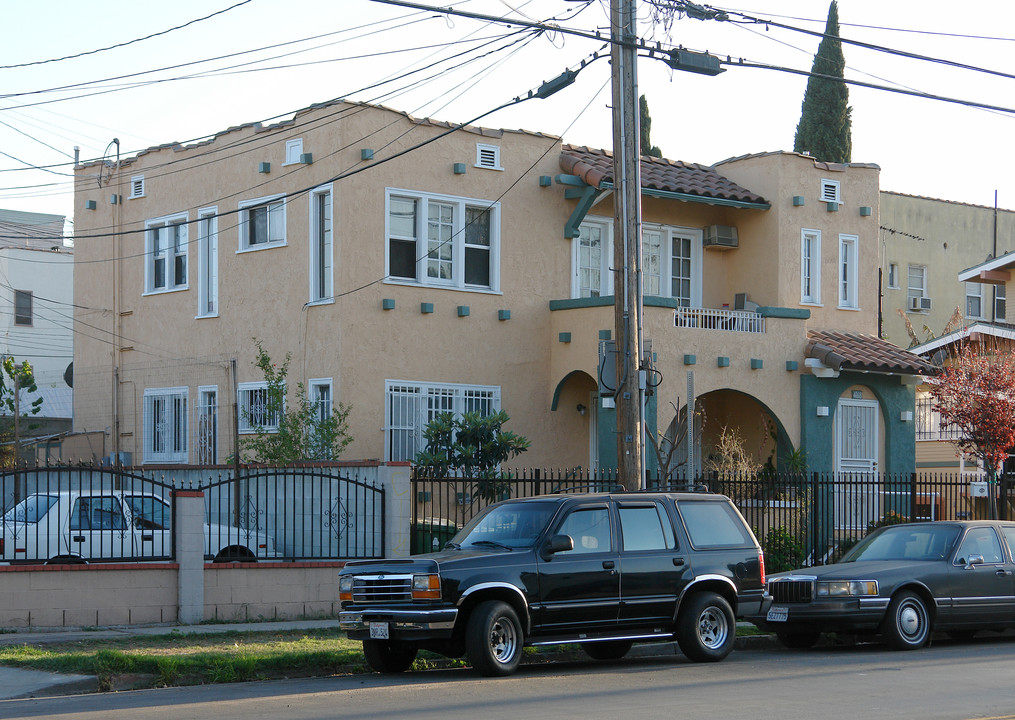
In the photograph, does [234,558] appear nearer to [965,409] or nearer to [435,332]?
[435,332]

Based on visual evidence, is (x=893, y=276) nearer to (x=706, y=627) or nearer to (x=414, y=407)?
(x=414, y=407)

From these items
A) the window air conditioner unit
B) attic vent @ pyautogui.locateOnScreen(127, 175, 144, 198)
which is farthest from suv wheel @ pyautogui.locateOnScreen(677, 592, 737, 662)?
attic vent @ pyautogui.locateOnScreen(127, 175, 144, 198)

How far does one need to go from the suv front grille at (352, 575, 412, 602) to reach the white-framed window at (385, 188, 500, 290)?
1082 centimetres

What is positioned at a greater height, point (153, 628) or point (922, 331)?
point (922, 331)

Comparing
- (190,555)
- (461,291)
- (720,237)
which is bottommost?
(190,555)

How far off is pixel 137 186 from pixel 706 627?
16975mm

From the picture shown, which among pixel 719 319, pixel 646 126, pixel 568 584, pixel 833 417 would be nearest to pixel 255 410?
pixel 719 319

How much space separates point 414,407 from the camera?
22828mm

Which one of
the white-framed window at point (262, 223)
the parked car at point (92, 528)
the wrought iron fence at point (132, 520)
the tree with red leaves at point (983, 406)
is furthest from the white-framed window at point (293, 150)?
the tree with red leaves at point (983, 406)

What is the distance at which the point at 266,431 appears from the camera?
75.2 feet

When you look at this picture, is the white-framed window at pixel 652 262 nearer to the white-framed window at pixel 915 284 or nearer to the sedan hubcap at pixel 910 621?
the sedan hubcap at pixel 910 621

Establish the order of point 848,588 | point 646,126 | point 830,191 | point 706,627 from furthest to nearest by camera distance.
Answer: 1. point 646,126
2. point 830,191
3. point 848,588
4. point 706,627

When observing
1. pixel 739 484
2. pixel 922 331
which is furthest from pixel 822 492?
pixel 922 331

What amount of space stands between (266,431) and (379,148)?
17.2ft
